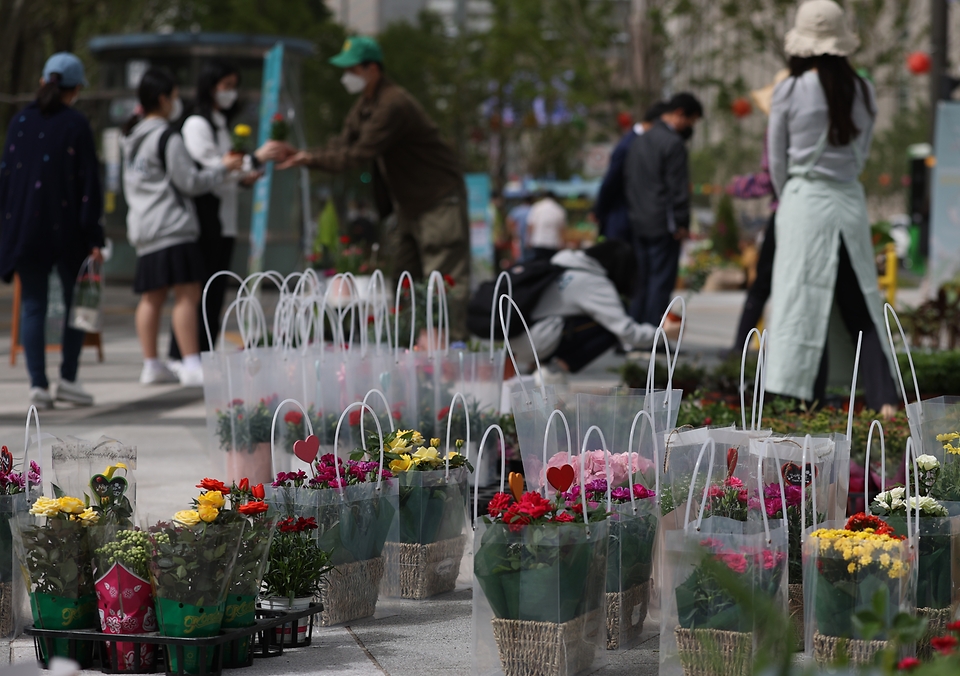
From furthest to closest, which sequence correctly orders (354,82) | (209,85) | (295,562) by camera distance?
(209,85), (354,82), (295,562)

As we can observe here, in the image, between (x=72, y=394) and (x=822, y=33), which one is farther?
(x=72, y=394)

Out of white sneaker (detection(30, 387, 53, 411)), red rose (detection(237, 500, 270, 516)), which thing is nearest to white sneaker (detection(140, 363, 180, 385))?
white sneaker (detection(30, 387, 53, 411))

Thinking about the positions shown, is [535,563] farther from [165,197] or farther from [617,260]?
[165,197]

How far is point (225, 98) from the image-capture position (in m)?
7.83

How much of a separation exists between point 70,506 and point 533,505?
1.07 metres

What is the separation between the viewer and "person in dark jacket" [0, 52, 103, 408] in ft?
21.6

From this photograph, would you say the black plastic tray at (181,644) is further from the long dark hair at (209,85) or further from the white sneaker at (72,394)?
the long dark hair at (209,85)

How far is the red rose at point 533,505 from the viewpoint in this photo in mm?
2730

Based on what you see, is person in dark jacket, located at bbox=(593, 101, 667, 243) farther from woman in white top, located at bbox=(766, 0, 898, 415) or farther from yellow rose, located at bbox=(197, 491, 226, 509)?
yellow rose, located at bbox=(197, 491, 226, 509)

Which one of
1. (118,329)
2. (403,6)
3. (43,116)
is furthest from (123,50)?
(403,6)

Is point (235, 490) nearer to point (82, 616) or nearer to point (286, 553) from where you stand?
point (286, 553)

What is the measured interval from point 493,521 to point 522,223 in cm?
1974

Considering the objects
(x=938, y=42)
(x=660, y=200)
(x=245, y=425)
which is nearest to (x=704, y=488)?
(x=245, y=425)

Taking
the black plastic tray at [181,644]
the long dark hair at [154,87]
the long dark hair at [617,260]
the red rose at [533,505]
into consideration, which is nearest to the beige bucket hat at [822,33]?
the long dark hair at [617,260]
